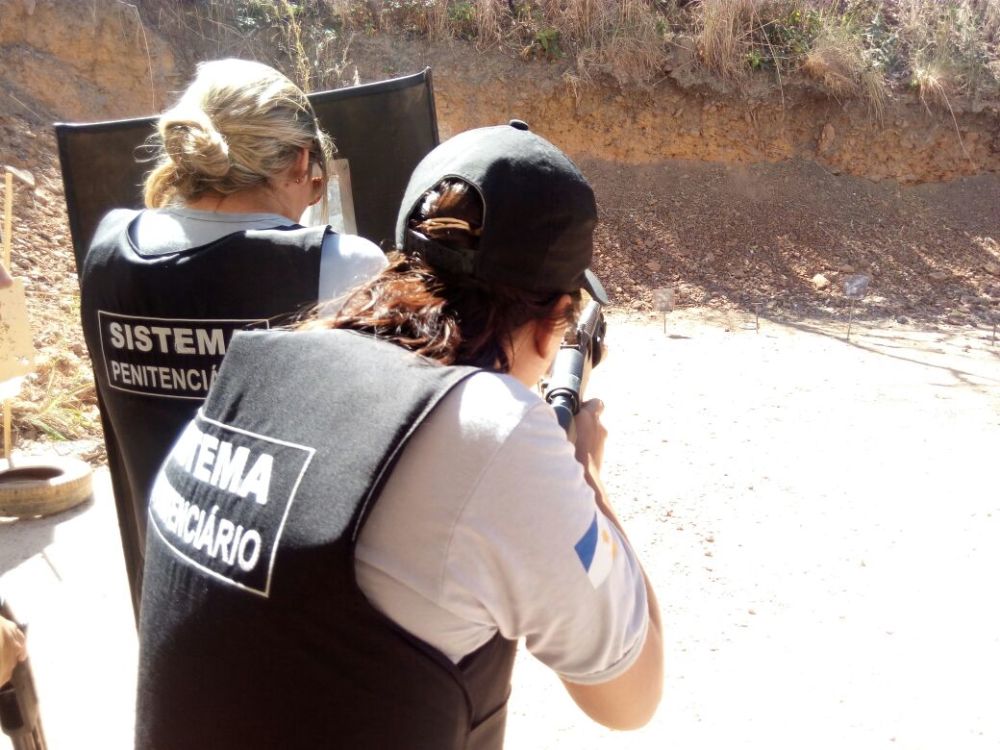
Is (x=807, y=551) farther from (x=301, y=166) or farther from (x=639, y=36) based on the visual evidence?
(x=639, y=36)

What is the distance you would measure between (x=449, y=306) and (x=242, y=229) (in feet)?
2.39

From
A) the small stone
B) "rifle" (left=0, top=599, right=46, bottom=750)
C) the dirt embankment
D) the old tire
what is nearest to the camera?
"rifle" (left=0, top=599, right=46, bottom=750)

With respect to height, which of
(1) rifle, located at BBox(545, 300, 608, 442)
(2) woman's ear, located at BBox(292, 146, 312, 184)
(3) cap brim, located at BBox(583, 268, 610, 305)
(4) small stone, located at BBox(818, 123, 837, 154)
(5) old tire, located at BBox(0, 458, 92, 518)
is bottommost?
(5) old tire, located at BBox(0, 458, 92, 518)

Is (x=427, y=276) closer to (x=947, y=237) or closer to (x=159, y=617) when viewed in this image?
(x=159, y=617)

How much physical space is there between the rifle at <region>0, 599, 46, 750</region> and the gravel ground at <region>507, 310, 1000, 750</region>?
138 centimetres

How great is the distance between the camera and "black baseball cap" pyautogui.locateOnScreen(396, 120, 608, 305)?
3.70 ft

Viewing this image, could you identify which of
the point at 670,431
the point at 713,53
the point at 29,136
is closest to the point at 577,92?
the point at 713,53

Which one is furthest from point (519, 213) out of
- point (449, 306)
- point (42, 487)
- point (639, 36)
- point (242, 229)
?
point (639, 36)

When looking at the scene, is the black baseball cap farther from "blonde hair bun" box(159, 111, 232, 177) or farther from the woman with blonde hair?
"blonde hair bun" box(159, 111, 232, 177)

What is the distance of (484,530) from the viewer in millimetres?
963

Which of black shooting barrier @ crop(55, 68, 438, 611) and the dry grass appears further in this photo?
the dry grass

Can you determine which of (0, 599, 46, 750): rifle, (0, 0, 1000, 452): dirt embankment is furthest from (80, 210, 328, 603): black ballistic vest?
(0, 0, 1000, 452): dirt embankment

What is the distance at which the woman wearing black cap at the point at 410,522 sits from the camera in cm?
96

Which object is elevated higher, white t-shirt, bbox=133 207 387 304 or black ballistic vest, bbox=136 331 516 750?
white t-shirt, bbox=133 207 387 304
